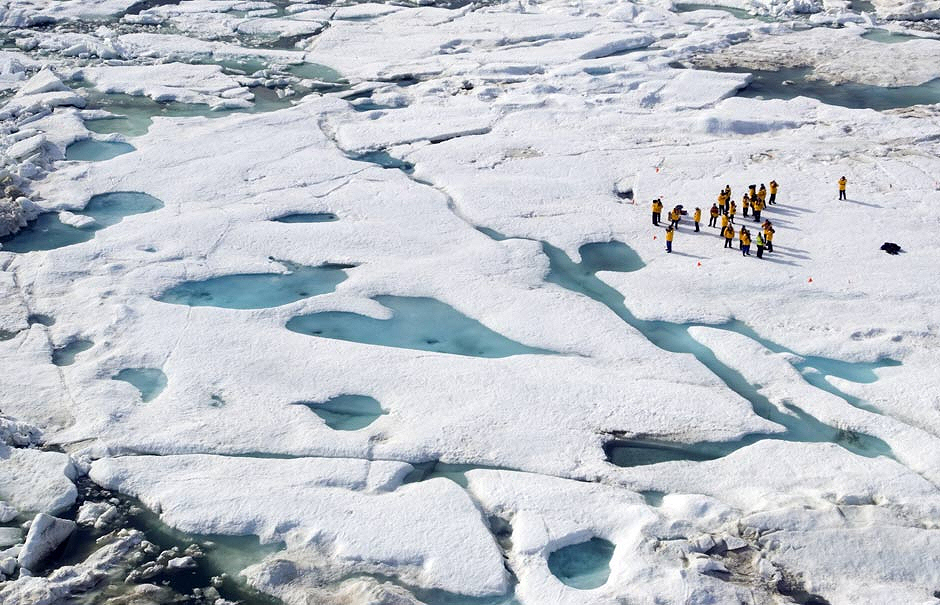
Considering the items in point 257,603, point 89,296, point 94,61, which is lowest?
point 257,603

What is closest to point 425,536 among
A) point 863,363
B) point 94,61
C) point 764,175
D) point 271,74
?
point 863,363

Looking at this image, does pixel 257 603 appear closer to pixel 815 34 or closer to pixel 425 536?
pixel 425 536

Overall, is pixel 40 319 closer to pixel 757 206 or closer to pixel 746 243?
pixel 746 243

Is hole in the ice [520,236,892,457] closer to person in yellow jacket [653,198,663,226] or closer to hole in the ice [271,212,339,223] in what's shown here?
person in yellow jacket [653,198,663,226]

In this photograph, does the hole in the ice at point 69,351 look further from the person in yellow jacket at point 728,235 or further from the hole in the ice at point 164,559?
the person in yellow jacket at point 728,235

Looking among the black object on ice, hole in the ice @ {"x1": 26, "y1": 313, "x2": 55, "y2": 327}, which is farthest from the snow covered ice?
the black object on ice
